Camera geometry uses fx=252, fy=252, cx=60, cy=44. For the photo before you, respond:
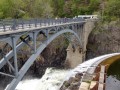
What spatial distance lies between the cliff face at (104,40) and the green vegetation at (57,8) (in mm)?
2847

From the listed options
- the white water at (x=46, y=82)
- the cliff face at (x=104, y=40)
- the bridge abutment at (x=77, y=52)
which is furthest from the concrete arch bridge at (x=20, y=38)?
the cliff face at (x=104, y=40)

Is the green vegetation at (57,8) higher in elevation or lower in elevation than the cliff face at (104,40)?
higher

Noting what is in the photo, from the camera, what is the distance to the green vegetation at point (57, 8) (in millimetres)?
55312

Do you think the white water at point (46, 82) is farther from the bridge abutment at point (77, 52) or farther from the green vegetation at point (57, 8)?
the green vegetation at point (57, 8)

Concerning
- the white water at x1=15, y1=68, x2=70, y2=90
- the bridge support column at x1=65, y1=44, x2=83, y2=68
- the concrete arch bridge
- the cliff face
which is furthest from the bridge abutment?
the concrete arch bridge

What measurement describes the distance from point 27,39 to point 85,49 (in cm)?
2975

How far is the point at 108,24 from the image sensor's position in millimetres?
51938

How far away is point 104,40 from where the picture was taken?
50875 mm

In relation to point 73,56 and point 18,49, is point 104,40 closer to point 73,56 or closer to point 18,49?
point 73,56

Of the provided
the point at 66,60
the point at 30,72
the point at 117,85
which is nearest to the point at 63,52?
the point at 66,60

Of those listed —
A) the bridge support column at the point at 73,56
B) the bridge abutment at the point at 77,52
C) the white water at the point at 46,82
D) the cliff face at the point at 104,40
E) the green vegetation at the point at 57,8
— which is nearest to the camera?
the white water at the point at 46,82

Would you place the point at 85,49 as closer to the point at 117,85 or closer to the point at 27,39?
the point at 117,85

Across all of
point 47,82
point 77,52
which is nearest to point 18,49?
point 47,82

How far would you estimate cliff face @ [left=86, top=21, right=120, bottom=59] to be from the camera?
5022 centimetres
